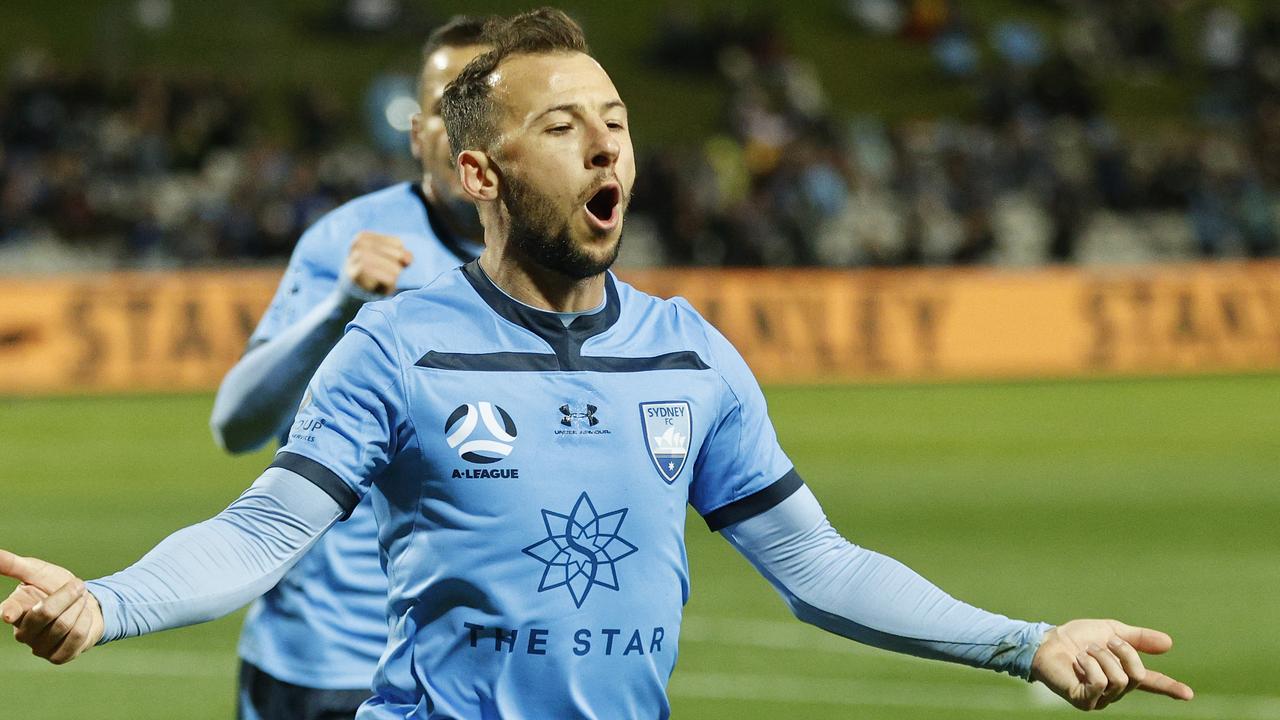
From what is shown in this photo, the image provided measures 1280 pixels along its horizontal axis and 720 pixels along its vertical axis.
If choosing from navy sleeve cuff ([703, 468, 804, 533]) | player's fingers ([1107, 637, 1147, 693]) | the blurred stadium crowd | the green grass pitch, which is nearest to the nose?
navy sleeve cuff ([703, 468, 804, 533])

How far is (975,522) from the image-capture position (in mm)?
13547

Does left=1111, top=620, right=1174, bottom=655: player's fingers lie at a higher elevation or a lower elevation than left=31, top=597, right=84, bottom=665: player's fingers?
higher

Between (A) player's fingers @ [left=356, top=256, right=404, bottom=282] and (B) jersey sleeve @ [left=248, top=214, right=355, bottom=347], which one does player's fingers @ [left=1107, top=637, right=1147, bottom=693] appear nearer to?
(A) player's fingers @ [left=356, top=256, right=404, bottom=282]

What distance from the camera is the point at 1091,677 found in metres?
3.34

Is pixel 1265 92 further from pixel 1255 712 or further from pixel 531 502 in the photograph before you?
pixel 531 502

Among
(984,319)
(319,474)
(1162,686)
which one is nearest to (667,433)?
(319,474)

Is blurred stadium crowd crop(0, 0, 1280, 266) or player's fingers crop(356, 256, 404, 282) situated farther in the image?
blurred stadium crowd crop(0, 0, 1280, 266)

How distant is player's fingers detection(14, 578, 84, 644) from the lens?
9.30 feet

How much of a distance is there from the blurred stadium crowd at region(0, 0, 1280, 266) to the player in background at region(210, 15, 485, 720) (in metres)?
20.1

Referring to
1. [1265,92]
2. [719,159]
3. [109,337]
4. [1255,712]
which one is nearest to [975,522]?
[1255,712]

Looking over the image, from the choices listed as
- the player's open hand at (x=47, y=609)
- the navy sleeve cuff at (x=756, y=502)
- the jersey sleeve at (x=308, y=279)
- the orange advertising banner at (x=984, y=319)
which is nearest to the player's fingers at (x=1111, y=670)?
the navy sleeve cuff at (x=756, y=502)

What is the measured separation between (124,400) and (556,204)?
1844 centimetres

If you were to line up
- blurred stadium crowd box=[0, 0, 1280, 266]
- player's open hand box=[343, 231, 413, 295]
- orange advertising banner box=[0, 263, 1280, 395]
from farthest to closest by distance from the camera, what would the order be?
blurred stadium crowd box=[0, 0, 1280, 266]
orange advertising banner box=[0, 263, 1280, 395]
player's open hand box=[343, 231, 413, 295]

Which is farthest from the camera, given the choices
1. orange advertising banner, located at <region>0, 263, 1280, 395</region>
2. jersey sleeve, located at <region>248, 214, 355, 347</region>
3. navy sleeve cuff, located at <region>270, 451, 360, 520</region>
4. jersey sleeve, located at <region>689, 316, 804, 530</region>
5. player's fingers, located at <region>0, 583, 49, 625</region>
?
orange advertising banner, located at <region>0, 263, 1280, 395</region>
